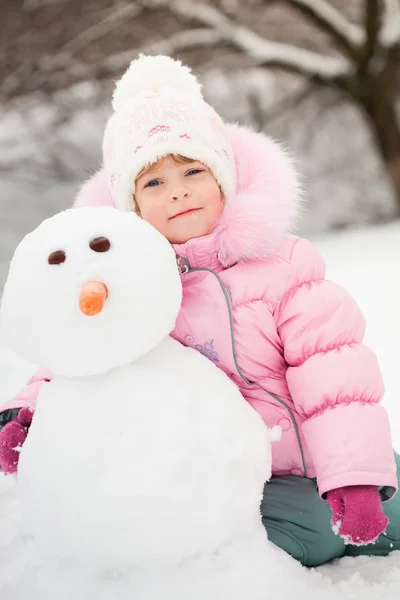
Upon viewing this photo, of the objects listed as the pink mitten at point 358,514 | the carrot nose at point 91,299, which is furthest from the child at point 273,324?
the carrot nose at point 91,299

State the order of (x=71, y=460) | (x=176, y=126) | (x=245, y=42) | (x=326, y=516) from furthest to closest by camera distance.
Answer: (x=245, y=42), (x=176, y=126), (x=326, y=516), (x=71, y=460)

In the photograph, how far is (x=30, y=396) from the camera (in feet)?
2.91

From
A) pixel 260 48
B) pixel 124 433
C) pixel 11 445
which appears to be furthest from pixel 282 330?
pixel 260 48

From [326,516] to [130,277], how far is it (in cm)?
46

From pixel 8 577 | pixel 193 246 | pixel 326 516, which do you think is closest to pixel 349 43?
pixel 193 246

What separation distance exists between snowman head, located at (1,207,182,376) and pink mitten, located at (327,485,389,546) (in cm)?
31

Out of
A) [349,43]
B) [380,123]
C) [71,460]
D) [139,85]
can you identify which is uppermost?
[349,43]

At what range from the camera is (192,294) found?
32.2 inches

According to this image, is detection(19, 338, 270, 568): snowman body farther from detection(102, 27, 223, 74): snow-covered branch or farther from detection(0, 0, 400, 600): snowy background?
detection(102, 27, 223, 74): snow-covered branch

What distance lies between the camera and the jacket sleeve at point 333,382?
68cm

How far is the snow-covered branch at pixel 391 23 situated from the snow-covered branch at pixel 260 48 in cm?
25

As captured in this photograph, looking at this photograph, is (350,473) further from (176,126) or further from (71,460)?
(176,126)

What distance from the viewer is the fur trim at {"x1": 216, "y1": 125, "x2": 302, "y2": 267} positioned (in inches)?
31.2

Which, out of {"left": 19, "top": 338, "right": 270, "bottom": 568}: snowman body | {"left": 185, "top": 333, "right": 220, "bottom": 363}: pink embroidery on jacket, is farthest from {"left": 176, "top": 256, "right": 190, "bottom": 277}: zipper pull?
{"left": 19, "top": 338, "right": 270, "bottom": 568}: snowman body
